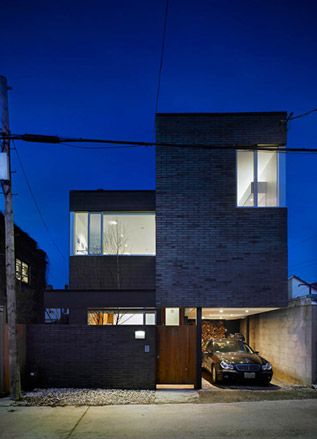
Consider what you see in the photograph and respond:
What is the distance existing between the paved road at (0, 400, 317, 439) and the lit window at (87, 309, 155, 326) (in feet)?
22.3

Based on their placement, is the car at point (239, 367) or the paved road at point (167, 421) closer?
the paved road at point (167, 421)

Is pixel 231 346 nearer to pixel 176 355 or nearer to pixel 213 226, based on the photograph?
pixel 176 355

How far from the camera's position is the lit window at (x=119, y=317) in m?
16.6

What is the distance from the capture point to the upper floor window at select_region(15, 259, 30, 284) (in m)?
24.1

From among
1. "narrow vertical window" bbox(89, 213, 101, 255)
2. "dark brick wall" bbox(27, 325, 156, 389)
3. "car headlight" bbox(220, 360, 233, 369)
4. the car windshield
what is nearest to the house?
"dark brick wall" bbox(27, 325, 156, 389)

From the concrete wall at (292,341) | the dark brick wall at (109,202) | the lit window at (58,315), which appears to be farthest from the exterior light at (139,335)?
the lit window at (58,315)

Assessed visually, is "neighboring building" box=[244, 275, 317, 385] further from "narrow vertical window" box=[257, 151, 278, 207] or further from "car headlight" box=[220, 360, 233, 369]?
"narrow vertical window" box=[257, 151, 278, 207]

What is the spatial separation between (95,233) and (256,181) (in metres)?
6.85

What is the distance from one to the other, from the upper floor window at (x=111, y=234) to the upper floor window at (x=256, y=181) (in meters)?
4.98

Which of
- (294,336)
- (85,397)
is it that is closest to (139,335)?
(85,397)

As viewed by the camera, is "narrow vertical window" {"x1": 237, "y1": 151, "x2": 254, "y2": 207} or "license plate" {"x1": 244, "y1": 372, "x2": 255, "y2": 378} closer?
"license plate" {"x1": 244, "y1": 372, "x2": 255, "y2": 378}

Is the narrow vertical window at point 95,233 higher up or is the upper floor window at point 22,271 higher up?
the narrow vertical window at point 95,233

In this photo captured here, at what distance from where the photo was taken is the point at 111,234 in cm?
1733

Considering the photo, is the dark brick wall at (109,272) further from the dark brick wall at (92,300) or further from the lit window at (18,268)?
the lit window at (18,268)
